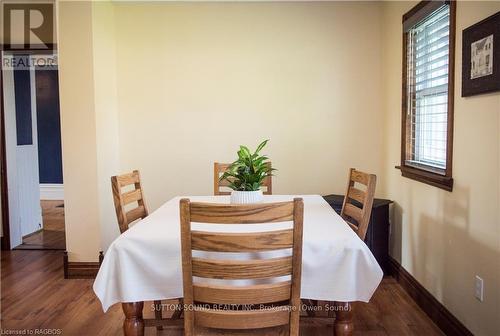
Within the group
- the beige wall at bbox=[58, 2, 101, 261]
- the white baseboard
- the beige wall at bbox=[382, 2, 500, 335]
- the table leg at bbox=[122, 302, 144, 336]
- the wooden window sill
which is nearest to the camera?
the table leg at bbox=[122, 302, 144, 336]

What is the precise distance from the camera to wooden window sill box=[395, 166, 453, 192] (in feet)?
8.05

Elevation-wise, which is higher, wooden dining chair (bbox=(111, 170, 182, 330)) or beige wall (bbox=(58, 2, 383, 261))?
beige wall (bbox=(58, 2, 383, 261))

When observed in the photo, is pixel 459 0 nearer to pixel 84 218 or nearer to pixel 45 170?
pixel 84 218

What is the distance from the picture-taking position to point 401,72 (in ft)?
Result: 10.9

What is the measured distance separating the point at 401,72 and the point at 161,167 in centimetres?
227

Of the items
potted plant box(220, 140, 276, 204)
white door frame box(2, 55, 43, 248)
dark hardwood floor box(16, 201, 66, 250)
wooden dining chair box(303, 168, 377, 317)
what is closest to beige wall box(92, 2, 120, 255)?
dark hardwood floor box(16, 201, 66, 250)

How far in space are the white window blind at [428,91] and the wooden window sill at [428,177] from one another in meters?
0.05

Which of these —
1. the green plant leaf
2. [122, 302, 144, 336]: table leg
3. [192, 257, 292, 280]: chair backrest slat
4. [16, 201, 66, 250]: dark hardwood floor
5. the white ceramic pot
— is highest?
the green plant leaf

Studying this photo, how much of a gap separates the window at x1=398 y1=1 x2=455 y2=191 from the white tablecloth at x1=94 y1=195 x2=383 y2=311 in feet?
3.34

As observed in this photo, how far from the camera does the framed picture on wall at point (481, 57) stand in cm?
195

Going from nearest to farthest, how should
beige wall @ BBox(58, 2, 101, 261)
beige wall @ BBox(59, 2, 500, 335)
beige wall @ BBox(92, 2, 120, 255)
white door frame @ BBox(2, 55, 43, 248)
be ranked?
beige wall @ BBox(58, 2, 101, 261) → beige wall @ BBox(92, 2, 120, 255) → beige wall @ BBox(59, 2, 500, 335) → white door frame @ BBox(2, 55, 43, 248)

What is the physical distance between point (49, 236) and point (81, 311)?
2.30m

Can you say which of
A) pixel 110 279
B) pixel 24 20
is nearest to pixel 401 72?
pixel 110 279

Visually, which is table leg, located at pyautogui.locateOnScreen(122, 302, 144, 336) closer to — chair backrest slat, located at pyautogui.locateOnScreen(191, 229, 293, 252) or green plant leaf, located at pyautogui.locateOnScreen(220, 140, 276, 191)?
chair backrest slat, located at pyautogui.locateOnScreen(191, 229, 293, 252)
